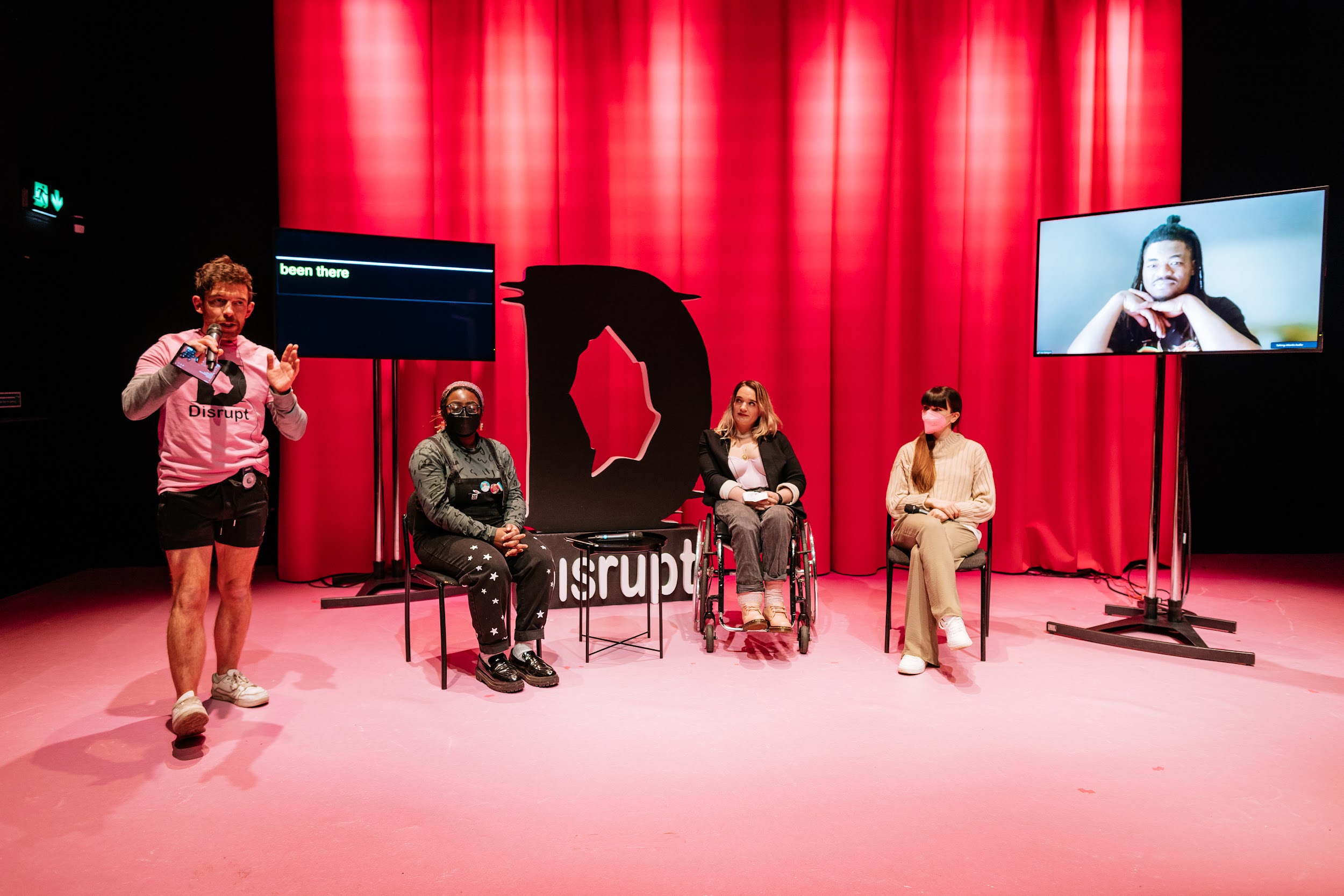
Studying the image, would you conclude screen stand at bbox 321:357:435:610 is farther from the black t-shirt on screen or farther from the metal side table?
the black t-shirt on screen

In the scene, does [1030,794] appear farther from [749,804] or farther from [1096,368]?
[1096,368]

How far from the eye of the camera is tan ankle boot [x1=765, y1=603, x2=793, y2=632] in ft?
10.3

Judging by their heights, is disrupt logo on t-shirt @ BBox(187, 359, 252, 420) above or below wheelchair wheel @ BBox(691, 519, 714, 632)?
above

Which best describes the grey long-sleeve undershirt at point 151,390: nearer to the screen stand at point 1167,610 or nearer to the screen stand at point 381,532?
the screen stand at point 381,532

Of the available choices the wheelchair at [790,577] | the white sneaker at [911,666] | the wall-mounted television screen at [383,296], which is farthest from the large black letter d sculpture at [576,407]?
the white sneaker at [911,666]

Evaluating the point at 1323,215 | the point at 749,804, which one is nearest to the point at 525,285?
the point at 749,804

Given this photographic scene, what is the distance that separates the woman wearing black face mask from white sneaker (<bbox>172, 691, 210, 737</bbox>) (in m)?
0.86

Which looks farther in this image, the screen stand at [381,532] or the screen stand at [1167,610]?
the screen stand at [381,532]

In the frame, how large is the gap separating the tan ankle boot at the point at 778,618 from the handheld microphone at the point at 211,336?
7.04ft

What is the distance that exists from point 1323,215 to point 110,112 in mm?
5791

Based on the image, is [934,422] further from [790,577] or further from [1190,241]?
[1190,241]

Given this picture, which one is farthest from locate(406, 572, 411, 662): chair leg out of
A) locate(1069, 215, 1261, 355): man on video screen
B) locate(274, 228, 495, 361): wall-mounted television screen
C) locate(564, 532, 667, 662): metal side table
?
locate(1069, 215, 1261, 355): man on video screen

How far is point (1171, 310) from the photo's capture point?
3293mm

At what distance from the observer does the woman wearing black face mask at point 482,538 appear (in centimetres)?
287
